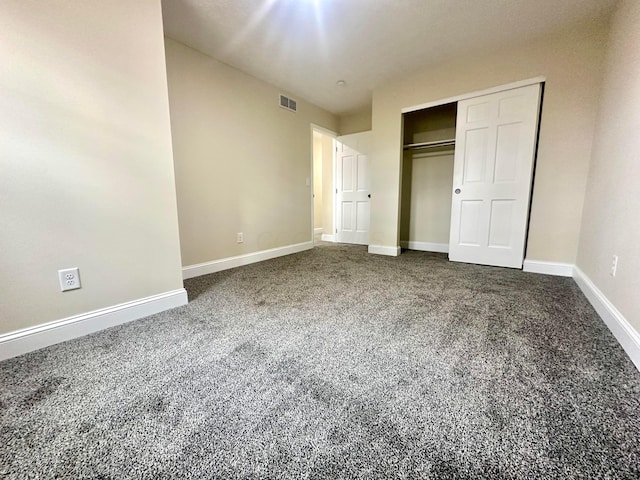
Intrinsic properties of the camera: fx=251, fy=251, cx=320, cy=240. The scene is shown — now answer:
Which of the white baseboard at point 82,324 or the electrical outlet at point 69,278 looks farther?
the electrical outlet at point 69,278

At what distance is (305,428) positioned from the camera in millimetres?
880

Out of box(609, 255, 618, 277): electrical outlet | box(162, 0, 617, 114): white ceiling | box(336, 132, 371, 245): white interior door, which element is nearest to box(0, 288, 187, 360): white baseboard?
box(162, 0, 617, 114): white ceiling

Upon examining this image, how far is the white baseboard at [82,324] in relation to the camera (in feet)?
4.38

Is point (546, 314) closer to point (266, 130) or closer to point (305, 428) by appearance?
point (305, 428)

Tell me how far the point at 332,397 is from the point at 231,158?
2.82 meters

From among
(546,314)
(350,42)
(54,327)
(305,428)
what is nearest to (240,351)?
(305,428)

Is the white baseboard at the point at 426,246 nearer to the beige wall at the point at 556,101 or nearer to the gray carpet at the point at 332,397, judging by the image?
the beige wall at the point at 556,101

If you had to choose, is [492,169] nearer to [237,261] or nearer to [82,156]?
[237,261]

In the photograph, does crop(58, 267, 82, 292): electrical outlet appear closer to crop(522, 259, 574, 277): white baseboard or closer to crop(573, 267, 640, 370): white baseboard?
crop(573, 267, 640, 370): white baseboard

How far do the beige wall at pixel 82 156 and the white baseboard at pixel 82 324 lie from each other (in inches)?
1.6

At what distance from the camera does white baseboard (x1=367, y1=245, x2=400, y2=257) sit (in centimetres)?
370

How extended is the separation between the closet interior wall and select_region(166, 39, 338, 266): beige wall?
1.69m

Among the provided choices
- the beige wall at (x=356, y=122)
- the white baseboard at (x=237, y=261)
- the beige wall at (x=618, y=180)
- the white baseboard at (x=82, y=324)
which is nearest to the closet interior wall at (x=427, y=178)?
the beige wall at (x=356, y=122)

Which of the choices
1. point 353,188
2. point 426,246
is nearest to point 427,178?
point 426,246
